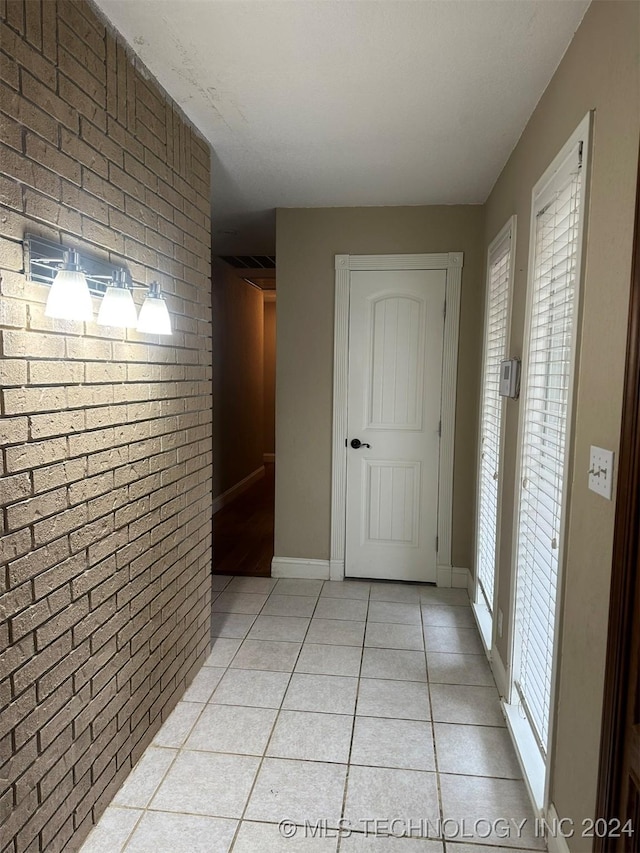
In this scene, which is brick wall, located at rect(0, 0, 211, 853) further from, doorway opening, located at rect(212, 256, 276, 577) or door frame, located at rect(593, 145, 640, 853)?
doorway opening, located at rect(212, 256, 276, 577)

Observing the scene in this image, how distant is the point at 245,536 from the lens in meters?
4.75

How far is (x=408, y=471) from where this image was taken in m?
3.69

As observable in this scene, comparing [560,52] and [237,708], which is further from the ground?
[560,52]

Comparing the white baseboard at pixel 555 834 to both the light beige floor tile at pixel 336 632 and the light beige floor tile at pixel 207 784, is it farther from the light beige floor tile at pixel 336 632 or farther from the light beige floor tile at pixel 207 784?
the light beige floor tile at pixel 336 632

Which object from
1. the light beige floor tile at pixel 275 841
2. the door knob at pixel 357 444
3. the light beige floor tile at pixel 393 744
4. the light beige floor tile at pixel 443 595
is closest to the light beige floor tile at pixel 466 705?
the light beige floor tile at pixel 393 744

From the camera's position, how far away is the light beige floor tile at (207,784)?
1.78m

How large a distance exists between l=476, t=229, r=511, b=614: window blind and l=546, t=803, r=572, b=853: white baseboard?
1209 millimetres

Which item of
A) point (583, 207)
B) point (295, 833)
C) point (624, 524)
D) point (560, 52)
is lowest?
point (295, 833)

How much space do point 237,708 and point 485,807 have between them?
3.49 feet

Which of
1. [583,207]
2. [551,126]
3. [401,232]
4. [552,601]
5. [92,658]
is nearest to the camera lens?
[583,207]

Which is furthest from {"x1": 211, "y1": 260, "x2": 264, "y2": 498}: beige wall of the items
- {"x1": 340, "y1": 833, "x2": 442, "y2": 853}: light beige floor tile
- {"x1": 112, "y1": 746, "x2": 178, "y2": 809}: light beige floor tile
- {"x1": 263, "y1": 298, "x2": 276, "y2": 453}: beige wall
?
{"x1": 340, "y1": 833, "x2": 442, "y2": 853}: light beige floor tile

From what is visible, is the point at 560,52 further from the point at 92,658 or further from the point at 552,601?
the point at 92,658

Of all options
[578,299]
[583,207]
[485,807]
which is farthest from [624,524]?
[485,807]

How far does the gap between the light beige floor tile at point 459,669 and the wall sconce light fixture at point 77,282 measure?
2141mm
